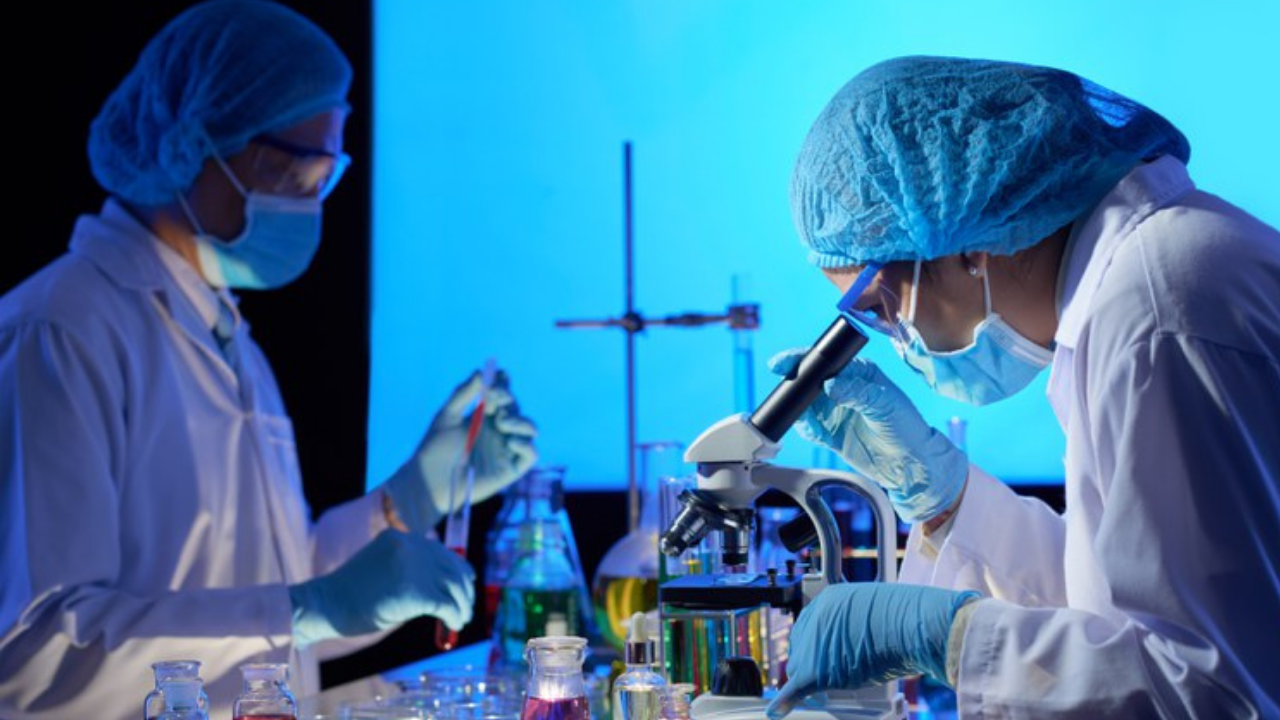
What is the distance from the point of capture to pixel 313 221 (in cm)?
256

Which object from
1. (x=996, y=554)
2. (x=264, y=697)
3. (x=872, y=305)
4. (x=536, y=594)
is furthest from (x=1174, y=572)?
(x=536, y=594)

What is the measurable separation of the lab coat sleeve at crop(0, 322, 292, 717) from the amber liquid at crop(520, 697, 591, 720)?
2.88ft

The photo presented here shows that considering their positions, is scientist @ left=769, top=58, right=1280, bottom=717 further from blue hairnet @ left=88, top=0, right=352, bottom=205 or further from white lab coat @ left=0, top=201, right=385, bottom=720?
blue hairnet @ left=88, top=0, right=352, bottom=205

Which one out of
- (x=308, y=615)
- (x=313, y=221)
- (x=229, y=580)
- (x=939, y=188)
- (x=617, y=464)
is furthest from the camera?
(x=617, y=464)

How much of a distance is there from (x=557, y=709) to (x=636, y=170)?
2.17 m

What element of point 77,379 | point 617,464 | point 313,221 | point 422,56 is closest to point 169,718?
point 77,379

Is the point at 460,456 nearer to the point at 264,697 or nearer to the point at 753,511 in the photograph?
the point at 753,511

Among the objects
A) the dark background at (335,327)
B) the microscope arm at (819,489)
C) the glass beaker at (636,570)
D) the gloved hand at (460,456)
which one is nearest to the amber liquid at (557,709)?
the microscope arm at (819,489)

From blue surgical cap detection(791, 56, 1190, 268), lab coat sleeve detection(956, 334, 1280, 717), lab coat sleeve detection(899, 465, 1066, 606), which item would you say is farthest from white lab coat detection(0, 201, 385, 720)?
lab coat sleeve detection(956, 334, 1280, 717)

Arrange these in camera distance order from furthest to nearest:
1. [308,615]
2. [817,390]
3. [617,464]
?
[617,464]
[308,615]
[817,390]

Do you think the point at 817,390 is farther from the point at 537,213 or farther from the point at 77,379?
the point at 537,213

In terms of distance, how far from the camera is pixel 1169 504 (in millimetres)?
1143

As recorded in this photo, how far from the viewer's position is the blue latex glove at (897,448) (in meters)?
1.69

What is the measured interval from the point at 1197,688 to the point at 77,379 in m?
1.67
